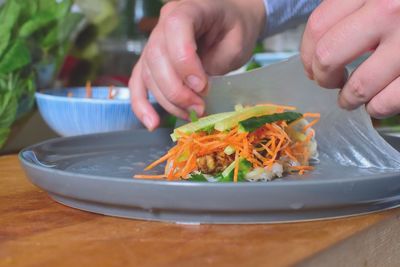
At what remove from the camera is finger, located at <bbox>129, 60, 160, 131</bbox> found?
3.59 ft

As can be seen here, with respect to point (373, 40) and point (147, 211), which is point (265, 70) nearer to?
point (373, 40)

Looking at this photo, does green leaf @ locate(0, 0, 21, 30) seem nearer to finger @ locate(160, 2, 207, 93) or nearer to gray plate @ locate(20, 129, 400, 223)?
finger @ locate(160, 2, 207, 93)

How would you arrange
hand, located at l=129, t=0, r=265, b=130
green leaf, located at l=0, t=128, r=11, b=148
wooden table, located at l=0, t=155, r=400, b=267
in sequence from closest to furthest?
wooden table, located at l=0, t=155, r=400, b=267 → hand, located at l=129, t=0, r=265, b=130 → green leaf, located at l=0, t=128, r=11, b=148

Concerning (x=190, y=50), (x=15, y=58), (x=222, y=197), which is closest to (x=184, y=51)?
(x=190, y=50)

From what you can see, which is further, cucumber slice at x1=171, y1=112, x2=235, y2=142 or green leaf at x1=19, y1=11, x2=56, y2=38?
green leaf at x1=19, y1=11, x2=56, y2=38

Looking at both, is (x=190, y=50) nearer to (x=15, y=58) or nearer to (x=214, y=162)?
(x=214, y=162)

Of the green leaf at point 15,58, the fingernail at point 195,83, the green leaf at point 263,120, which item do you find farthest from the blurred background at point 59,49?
the fingernail at point 195,83

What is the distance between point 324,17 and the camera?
2.60ft

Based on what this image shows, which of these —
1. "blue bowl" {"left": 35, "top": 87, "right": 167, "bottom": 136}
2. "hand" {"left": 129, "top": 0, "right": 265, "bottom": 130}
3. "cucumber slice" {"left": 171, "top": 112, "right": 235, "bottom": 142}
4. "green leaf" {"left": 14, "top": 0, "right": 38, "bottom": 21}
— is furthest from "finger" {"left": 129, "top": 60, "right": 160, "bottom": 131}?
"green leaf" {"left": 14, "top": 0, "right": 38, "bottom": 21}

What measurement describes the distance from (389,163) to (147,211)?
1.22ft

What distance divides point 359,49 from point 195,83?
28 cm

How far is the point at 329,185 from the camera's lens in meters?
0.64

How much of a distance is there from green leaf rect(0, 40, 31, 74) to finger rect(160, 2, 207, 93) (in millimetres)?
401

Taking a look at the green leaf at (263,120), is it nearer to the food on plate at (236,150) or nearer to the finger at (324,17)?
the food on plate at (236,150)
